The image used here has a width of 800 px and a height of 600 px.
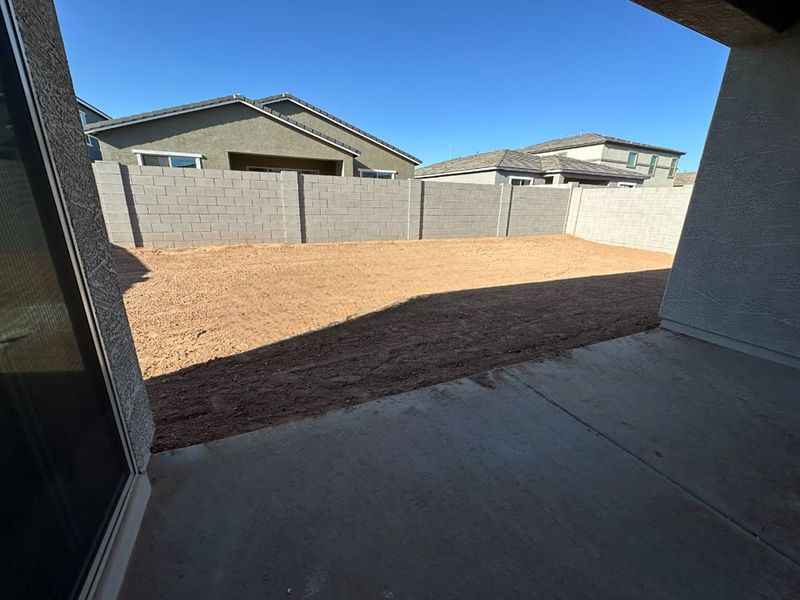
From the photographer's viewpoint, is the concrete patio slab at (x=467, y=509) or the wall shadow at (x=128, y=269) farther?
the wall shadow at (x=128, y=269)

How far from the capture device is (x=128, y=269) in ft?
22.7

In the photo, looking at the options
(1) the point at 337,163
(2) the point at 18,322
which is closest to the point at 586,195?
Answer: (1) the point at 337,163

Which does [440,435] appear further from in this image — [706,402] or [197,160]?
[197,160]

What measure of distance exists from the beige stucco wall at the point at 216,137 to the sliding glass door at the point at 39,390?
42.7ft

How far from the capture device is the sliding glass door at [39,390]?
2.89 feet

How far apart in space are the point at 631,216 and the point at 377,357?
42.6ft

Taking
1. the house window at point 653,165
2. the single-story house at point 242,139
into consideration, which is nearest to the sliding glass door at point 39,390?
the single-story house at point 242,139

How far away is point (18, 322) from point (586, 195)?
1612cm

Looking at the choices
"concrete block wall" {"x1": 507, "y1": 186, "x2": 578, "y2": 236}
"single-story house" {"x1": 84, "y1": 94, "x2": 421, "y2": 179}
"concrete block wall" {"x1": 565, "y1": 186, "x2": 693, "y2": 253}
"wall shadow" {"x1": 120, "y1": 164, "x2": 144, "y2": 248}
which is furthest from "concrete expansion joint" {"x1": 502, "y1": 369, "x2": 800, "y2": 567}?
"single-story house" {"x1": 84, "y1": 94, "x2": 421, "y2": 179}

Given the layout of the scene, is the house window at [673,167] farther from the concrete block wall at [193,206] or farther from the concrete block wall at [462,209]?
the concrete block wall at [193,206]

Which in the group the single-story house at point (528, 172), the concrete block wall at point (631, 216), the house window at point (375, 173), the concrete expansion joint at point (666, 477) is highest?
the single-story house at point (528, 172)

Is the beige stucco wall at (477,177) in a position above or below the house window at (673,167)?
below

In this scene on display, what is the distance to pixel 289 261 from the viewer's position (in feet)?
26.9

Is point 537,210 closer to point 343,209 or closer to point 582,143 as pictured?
point 343,209
